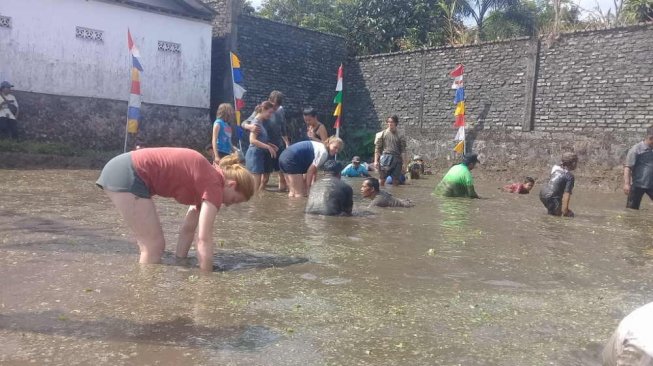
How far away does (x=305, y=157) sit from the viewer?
9281mm

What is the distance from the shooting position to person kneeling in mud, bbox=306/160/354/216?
7.99 m

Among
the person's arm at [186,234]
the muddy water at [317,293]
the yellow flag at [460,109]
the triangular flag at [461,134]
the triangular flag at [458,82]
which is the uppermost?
the triangular flag at [458,82]

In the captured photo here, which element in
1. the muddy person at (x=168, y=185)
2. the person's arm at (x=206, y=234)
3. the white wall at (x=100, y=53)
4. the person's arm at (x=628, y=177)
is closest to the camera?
the person's arm at (x=206, y=234)

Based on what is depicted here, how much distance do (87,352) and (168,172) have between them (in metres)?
1.96

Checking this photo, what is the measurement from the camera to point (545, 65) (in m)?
16.7

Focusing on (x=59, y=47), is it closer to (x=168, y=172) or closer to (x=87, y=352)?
(x=168, y=172)

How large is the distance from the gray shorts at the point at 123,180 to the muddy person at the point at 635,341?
3411 mm

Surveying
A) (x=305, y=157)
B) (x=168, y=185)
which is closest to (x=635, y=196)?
(x=305, y=157)

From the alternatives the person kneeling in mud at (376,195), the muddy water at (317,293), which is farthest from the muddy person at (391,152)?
the muddy water at (317,293)

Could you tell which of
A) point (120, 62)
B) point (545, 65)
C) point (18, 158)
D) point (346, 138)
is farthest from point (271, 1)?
point (18, 158)

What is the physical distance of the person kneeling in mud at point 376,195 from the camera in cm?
898

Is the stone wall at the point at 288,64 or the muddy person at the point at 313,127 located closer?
the muddy person at the point at 313,127

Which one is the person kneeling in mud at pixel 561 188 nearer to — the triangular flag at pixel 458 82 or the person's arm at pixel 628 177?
the person's arm at pixel 628 177

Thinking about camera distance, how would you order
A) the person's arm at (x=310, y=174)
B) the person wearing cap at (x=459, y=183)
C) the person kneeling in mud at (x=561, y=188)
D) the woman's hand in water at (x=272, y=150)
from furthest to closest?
the person wearing cap at (x=459, y=183) → the woman's hand in water at (x=272, y=150) → the person's arm at (x=310, y=174) → the person kneeling in mud at (x=561, y=188)
